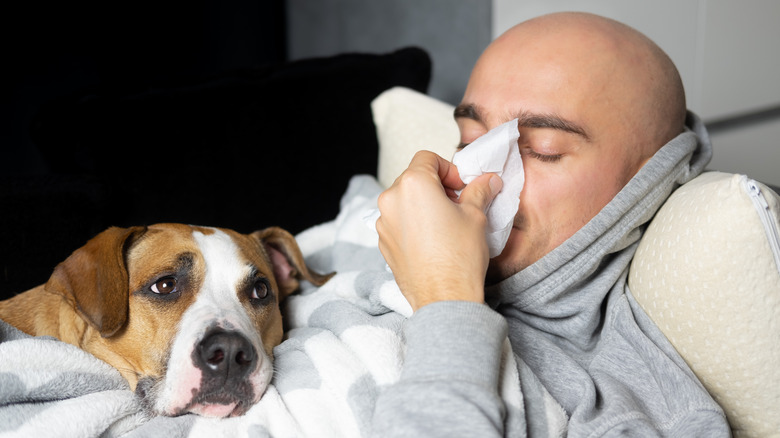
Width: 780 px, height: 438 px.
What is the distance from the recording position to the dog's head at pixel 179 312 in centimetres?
132

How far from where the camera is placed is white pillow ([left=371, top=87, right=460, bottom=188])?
2.19 m

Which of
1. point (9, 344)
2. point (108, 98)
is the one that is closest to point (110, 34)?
point (108, 98)

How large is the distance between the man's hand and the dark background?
3.30 ft

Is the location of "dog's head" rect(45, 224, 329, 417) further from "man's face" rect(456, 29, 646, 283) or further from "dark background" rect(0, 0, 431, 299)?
"man's face" rect(456, 29, 646, 283)

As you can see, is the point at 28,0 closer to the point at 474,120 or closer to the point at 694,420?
the point at 474,120

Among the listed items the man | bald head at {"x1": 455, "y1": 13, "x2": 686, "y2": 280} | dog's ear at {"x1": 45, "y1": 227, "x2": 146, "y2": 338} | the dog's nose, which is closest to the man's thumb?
the man

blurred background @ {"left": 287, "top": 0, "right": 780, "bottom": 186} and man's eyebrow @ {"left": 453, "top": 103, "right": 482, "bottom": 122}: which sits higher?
man's eyebrow @ {"left": 453, "top": 103, "right": 482, "bottom": 122}

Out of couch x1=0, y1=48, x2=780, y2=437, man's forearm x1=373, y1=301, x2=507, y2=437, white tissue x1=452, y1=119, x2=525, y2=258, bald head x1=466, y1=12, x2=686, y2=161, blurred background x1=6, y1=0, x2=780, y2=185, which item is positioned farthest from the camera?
blurred background x1=6, y1=0, x2=780, y2=185

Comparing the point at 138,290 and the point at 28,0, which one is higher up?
the point at 28,0

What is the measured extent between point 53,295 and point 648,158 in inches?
64.4

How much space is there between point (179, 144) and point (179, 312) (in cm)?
74

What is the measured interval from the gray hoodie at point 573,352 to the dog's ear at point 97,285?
2.37ft

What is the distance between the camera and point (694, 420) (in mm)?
1266

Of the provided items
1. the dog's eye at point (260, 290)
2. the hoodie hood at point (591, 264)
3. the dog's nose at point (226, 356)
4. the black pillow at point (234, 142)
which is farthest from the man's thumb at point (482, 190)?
the black pillow at point (234, 142)
